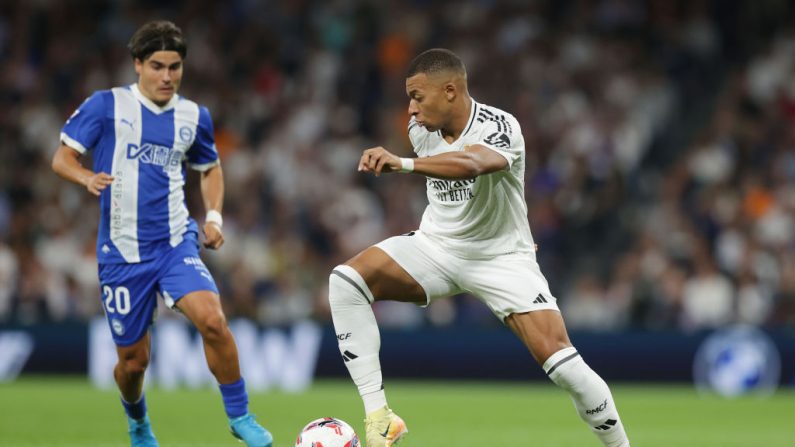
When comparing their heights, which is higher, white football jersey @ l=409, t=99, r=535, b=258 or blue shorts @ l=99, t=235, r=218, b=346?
white football jersey @ l=409, t=99, r=535, b=258

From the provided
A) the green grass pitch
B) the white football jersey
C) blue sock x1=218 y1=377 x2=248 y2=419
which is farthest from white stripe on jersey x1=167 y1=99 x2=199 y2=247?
the green grass pitch

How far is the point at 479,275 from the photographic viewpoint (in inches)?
293

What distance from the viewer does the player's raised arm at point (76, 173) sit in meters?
7.09

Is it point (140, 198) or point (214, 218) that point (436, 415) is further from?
point (140, 198)

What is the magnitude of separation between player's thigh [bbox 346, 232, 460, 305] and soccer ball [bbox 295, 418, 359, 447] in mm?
841

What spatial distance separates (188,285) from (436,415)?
5.43 meters

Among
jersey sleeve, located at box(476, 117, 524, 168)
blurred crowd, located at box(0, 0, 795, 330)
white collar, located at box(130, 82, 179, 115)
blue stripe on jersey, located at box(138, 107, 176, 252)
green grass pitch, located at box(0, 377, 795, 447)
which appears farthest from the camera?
blurred crowd, located at box(0, 0, 795, 330)

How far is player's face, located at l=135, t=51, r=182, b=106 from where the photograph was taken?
7.74 metres

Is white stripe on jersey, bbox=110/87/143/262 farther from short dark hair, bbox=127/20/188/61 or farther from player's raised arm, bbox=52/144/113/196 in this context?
short dark hair, bbox=127/20/188/61

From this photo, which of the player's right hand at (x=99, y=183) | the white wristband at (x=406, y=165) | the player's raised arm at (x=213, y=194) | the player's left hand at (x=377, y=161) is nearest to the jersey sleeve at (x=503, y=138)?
the white wristband at (x=406, y=165)

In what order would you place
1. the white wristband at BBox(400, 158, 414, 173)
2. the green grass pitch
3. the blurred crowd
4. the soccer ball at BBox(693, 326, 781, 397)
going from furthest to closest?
the blurred crowd < the soccer ball at BBox(693, 326, 781, 397) < the green grass pitch < the white wristband at BBox(400, 158, 414, 173)

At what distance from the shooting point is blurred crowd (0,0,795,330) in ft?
54.7

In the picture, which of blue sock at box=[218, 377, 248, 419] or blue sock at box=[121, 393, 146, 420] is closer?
blue sock at box=[218, 377, 248, 419]

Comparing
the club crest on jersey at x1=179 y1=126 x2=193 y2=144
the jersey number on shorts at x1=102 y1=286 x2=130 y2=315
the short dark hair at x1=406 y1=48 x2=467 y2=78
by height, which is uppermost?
the short dark hair at x1=406 y1=48 x2=467 y2=78
